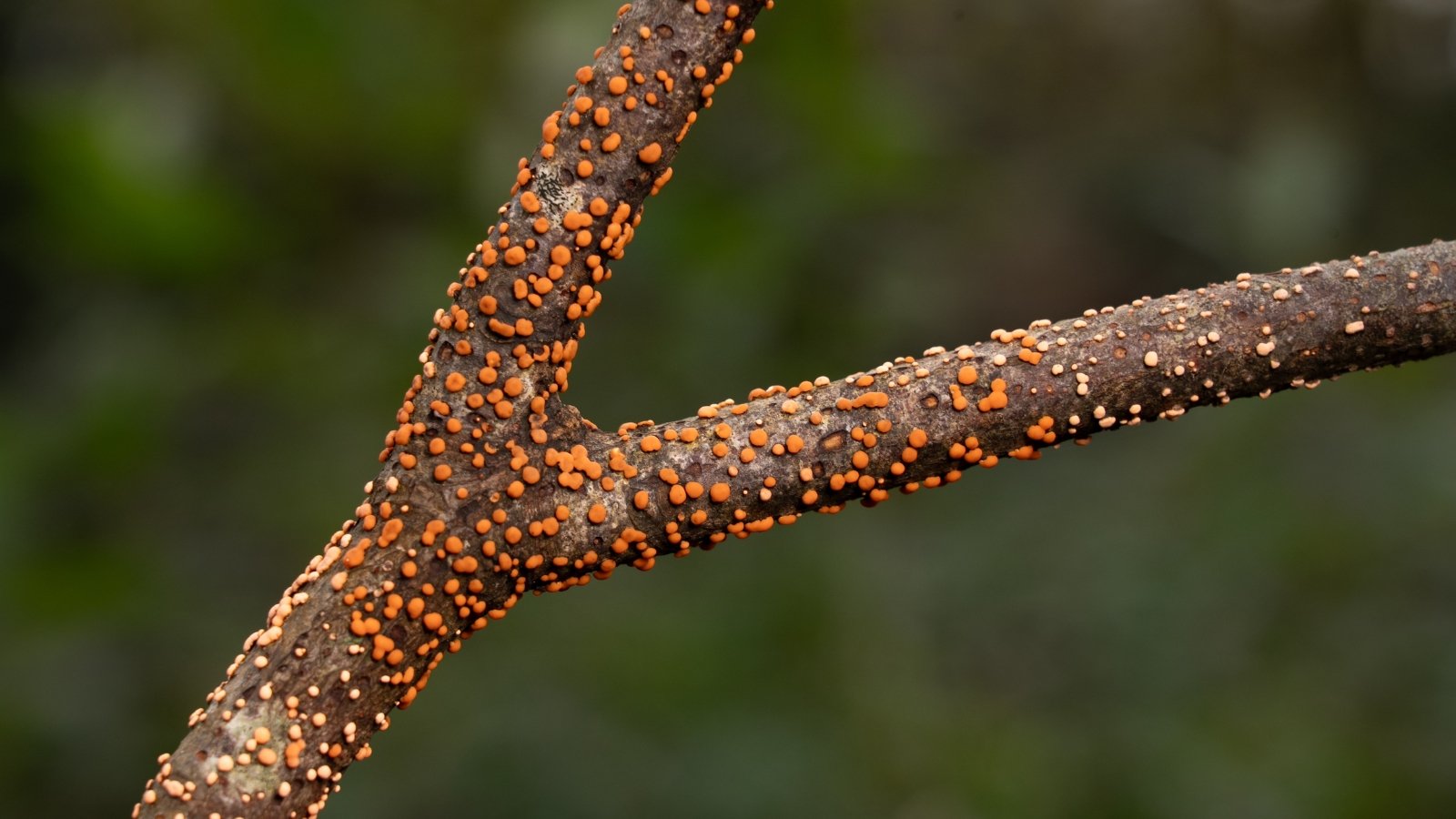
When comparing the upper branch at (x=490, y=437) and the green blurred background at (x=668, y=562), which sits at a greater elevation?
the green blurred background at (x=668, y=562)

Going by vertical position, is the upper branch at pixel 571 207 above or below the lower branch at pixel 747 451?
above

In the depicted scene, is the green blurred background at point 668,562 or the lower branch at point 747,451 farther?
the green blurred background at point 668,562

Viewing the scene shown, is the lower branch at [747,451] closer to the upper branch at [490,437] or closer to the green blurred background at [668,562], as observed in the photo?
the upper branch at [490,437]

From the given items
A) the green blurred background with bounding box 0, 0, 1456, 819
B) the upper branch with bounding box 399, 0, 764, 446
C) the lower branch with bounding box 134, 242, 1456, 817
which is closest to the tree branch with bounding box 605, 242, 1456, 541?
the lower branch with bounding box 134, 242, 1456, 817

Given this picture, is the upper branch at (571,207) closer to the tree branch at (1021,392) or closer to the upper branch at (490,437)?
the upper branch at (490,437)

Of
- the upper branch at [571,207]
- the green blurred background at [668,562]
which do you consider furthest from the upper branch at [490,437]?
the green blurred background at [668,562]

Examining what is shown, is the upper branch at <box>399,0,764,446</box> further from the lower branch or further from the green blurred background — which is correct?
the green blurred background

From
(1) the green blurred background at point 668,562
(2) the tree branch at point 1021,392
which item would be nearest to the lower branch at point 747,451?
(2) the tree branch at point 1021,392

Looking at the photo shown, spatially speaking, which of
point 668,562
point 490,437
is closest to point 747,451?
point 490,437

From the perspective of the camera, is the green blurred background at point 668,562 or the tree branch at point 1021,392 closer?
the tree branch at point 1021,392
